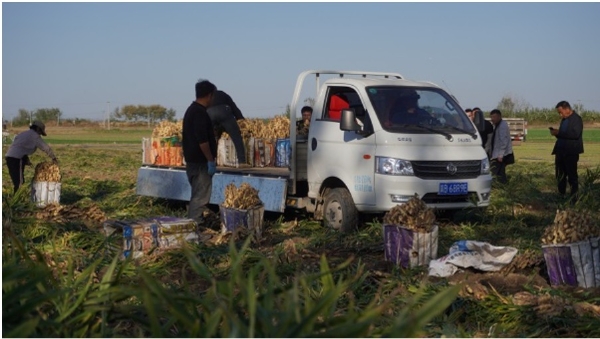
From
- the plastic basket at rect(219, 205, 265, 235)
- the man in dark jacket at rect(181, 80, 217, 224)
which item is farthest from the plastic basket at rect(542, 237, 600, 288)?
the man in dark jacket at rect(181, 80, 217, 224)

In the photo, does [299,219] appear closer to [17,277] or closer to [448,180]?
[448,180]

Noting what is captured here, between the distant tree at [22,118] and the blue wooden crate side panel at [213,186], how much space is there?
82.6m

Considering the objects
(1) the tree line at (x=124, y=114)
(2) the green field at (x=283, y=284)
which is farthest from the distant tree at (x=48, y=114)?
(2) the green field at (x=283, y=284)

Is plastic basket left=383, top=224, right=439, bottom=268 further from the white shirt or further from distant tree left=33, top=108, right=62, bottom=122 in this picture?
distant tree left=33, top=108, right=62, bottom=122

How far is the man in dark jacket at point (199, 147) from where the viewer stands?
11.9m

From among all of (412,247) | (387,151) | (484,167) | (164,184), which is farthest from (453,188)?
(164,184)

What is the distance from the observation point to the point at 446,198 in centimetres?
1230

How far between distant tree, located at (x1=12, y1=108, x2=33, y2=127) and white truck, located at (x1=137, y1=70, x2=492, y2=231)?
8620 cm

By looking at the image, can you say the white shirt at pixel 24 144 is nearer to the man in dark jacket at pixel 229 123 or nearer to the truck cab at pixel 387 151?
the man in dark jacket at pixel 229 123

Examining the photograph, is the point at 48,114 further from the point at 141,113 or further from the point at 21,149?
the point at 21,149

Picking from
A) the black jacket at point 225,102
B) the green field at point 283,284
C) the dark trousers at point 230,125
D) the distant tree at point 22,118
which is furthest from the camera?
the distant tree at point 22,118

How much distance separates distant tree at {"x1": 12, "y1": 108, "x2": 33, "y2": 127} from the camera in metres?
95.9

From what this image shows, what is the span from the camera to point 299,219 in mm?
14023

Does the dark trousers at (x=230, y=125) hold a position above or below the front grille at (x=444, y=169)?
above
